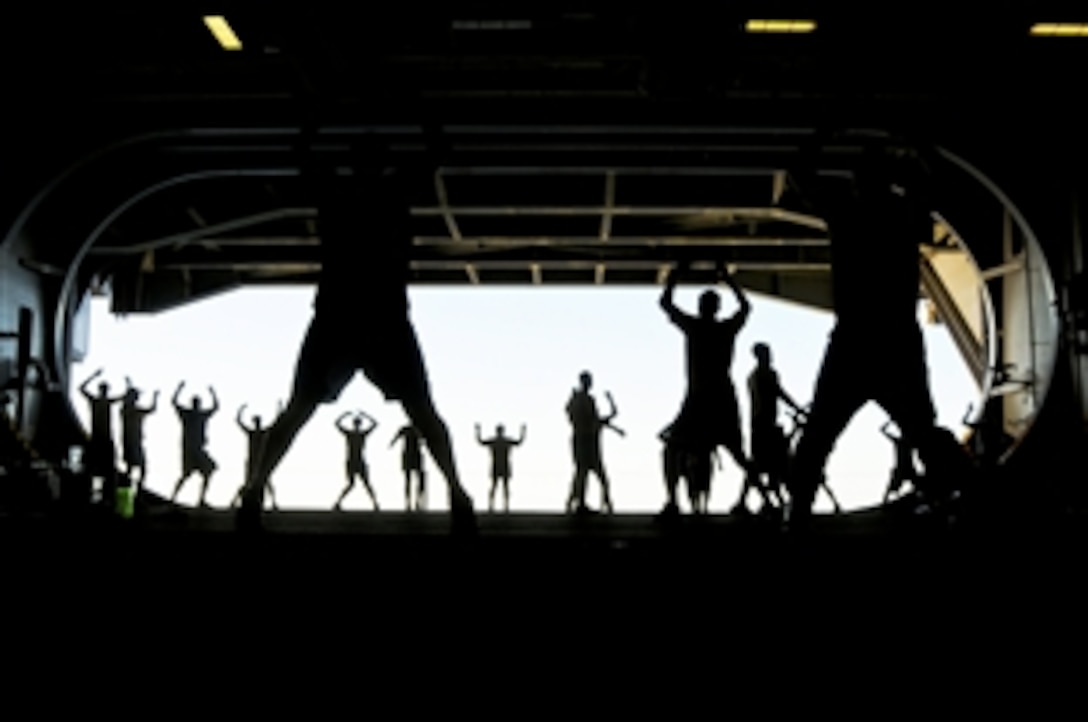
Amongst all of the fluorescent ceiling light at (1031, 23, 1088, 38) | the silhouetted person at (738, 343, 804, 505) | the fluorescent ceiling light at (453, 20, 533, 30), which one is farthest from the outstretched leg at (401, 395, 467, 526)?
the fluorescent ceiling light at (1031, 23, 1088, 38)

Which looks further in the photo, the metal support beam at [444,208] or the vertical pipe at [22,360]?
the metal support beam at [444,208]

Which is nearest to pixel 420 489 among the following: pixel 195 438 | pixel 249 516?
pixel 195 438

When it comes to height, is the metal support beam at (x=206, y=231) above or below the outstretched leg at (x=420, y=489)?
above

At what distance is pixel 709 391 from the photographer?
691 cm

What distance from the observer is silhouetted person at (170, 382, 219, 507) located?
14781 mm

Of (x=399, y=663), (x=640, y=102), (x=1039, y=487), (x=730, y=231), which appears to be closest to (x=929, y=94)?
(x=640, y=102)

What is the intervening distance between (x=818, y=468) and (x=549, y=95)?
9.10 m

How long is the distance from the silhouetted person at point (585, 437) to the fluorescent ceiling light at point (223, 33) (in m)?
5.74

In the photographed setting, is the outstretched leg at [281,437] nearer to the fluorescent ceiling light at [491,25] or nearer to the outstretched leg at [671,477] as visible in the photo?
the outstretched leg at [671,477]

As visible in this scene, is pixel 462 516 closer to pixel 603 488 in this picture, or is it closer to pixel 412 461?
pixel 603 488

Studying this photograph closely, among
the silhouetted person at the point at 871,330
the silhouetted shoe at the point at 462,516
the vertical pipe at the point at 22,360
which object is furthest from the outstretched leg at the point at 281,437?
the vertical pipe at the point at 22,360

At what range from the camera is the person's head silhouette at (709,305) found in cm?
699

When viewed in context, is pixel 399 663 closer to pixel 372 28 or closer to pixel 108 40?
pixel 372 28

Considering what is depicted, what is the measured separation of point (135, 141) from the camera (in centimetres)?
1405
